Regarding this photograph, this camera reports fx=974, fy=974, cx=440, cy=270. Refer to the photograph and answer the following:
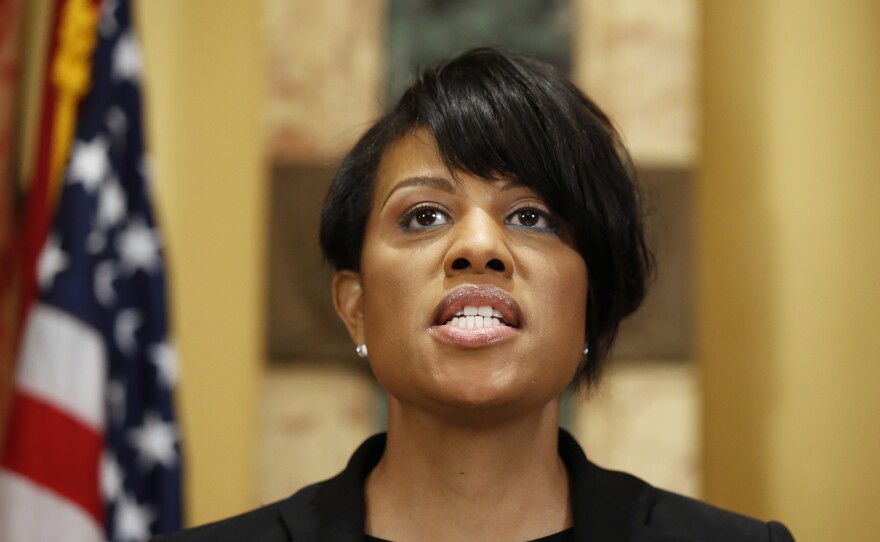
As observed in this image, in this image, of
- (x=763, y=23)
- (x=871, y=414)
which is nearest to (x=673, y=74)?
(x=763, y=23)

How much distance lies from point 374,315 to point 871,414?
45.1 inches

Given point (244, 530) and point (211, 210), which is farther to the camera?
point (211, 210)

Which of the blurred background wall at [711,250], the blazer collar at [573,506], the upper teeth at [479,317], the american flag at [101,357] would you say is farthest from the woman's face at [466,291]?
the american flag at [101,357]

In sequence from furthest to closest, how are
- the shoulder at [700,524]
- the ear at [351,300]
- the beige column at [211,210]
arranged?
the beige column at [211,210]
the ear at [351,300]
the shoulder at [700,524]

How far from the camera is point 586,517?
45.6 inches

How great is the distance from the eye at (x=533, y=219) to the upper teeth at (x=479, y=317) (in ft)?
0.40

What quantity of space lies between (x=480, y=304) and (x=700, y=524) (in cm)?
40

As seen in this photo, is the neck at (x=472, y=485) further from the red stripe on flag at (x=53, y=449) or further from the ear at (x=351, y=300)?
the red stripe on flag at (x=53, y=449)

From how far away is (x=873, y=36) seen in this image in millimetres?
1931

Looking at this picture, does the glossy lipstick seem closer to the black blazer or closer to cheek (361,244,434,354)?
cheek (361,244,434,354)

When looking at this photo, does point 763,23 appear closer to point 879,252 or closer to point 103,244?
point 879,252

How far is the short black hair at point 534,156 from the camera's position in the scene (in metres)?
1.15

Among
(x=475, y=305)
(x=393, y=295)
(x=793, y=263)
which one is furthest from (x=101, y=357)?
(x=793, y=263)

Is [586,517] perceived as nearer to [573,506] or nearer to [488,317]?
[573,506]
